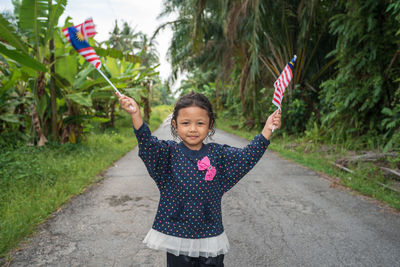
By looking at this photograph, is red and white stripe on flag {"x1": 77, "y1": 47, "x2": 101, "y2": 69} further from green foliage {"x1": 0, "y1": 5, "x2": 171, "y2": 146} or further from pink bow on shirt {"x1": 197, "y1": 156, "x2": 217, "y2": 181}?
green foliage {"x1": 0, "y1": 5, "x2": 171, "y2": 146}

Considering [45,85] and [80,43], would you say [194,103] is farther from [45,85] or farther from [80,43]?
[45,85]

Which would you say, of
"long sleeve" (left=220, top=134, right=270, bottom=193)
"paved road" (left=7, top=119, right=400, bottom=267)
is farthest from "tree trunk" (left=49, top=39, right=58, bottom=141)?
"long sleeve" (left=220, top=134, right=270, bottom=193)

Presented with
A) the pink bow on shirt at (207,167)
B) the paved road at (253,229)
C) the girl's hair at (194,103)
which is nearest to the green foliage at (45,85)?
the paved road at (253,229)

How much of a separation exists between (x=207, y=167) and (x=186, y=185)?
0.15 metres

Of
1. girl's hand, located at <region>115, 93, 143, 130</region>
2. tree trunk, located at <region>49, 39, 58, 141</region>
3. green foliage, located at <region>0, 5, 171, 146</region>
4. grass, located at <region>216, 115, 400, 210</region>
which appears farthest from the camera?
tree trunk, located at <region>49, 39, 58, 141</region>

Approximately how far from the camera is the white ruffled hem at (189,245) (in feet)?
5.49

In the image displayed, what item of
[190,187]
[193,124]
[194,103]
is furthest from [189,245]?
[194,103]

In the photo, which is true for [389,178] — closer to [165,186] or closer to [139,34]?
[165,186]

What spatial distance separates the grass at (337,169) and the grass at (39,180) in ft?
10.3

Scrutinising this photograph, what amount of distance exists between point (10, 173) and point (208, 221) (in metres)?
3.70

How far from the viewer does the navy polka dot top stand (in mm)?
→ 1702

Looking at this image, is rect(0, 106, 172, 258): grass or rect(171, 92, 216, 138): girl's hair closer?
rect(171, 92, 216, 138): girl's hair

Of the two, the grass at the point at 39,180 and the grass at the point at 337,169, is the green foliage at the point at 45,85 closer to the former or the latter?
the grass at the point at 39,180

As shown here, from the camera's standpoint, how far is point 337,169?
5465mm
